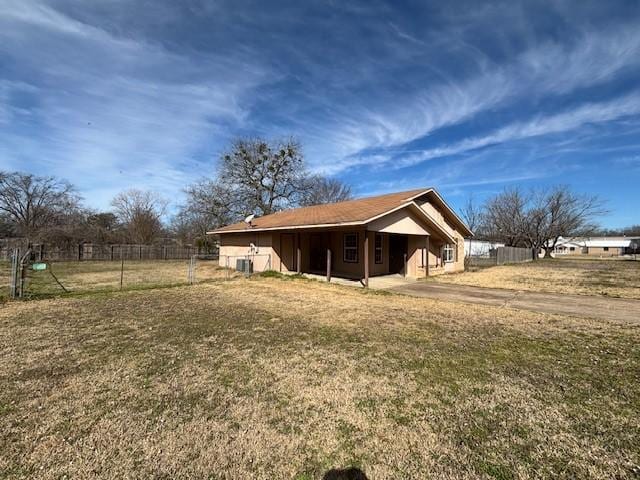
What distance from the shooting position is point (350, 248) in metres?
14.9

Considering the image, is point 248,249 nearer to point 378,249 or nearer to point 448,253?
point 378,249

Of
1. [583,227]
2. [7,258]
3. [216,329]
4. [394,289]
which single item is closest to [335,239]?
[394,289]

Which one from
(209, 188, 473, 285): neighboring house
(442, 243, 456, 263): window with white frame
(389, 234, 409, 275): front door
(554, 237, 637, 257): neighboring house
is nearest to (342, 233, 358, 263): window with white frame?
(209, 188, 473, 285): neighboring house

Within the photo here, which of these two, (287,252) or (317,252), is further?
(317,252)

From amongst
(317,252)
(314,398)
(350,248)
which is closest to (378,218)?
(350,248)

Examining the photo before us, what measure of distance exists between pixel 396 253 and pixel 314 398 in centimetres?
1362

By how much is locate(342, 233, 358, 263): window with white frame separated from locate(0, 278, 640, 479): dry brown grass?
329 inches

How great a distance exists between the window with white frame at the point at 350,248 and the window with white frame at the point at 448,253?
654cm

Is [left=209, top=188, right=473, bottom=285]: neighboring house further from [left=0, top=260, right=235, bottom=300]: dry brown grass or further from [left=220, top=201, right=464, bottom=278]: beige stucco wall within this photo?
[left=0, top=260, right=235, bottom=300]: dry brown grass

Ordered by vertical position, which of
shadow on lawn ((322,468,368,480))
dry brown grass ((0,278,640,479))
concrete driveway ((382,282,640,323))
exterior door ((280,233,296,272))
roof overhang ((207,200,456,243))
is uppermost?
roof overhang ((207,200,456,243))

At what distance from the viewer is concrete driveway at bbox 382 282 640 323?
7564mm

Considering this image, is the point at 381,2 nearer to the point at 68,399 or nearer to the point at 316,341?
the point at 316,341

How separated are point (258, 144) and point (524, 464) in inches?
1216

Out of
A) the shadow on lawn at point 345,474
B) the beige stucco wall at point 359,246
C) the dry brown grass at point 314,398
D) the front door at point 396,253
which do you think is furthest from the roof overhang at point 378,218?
the shadow on lawn at point 345,474
